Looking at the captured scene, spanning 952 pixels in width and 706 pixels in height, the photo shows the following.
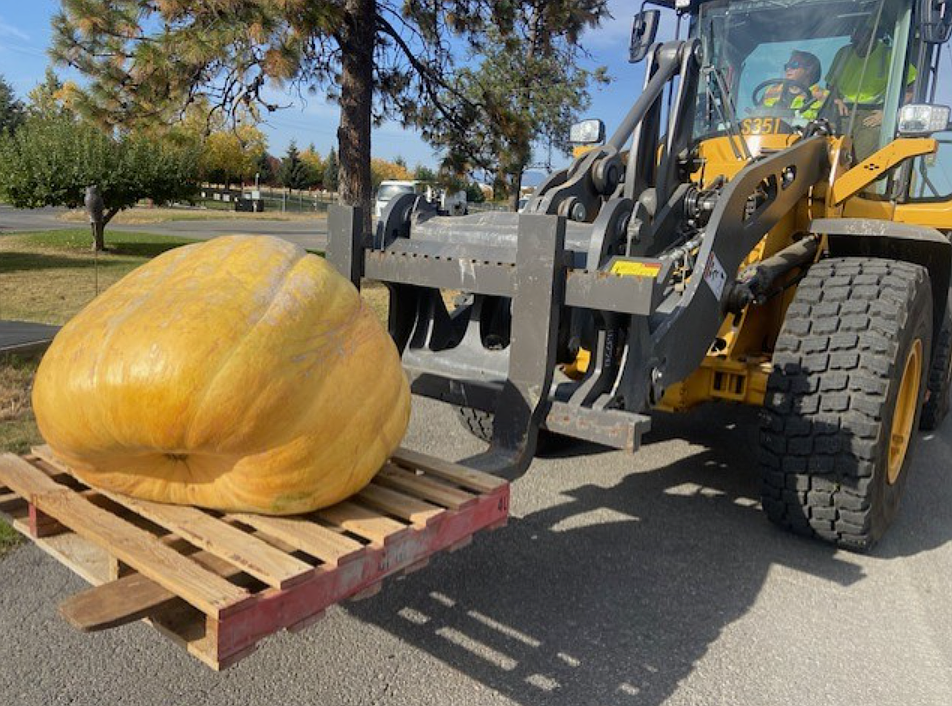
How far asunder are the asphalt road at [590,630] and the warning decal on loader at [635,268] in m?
1.41

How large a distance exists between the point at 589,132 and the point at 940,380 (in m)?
3.25

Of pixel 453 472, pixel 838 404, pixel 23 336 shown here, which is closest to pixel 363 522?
pixel 453 472

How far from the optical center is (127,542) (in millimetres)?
2359

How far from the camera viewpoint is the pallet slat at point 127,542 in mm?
2078

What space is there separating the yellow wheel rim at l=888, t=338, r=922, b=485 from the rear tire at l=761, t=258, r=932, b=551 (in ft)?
1.29

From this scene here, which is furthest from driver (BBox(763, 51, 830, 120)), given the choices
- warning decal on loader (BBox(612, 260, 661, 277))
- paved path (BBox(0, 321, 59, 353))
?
paved path (BBox(0, 321, 59, 353))

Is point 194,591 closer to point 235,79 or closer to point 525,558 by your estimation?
point 525,558

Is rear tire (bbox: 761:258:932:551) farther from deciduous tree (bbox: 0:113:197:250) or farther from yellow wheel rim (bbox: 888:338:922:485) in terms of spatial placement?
deciduous tree (bbox: 0:113:197:250)

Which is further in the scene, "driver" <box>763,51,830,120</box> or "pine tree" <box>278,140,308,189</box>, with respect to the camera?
"pine tree" <box>278,140,308,189</box>

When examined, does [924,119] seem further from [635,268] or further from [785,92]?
[635,268]

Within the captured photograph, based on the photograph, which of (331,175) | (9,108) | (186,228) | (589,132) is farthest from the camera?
(331,175)

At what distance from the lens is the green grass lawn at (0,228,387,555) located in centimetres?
524

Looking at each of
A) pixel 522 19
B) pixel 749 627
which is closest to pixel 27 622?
pixel 749 627

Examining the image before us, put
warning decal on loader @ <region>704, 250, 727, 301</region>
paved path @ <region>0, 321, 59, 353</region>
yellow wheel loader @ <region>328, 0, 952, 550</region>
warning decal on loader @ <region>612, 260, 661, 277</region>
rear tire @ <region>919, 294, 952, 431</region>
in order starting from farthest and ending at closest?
paved path @ <region>0, 321, 59, 353</region> < rear tire @ <region>919, 294, 952, 431</region> < warning decal on loader @ <region>704, 250, 727, 301</region> < yellow wheel loader @ <region>328, 0, 952, 550</region> < warning decal on loader @ <region>612, 260, 661, 277</region>
